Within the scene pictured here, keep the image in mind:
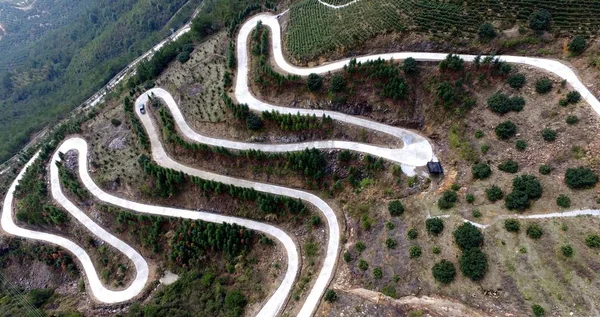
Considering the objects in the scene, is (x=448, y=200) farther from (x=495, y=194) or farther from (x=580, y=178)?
(x=580, y=178)

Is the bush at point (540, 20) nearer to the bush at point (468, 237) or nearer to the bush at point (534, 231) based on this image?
the bush at point (534, 231)

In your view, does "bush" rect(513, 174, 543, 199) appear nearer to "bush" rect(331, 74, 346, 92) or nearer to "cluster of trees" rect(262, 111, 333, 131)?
"cluster of trees" rect(262, 111, 333, 131)

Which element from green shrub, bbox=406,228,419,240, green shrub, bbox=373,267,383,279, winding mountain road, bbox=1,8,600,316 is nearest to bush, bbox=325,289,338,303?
winding mountain road, bbox=1,8,600,316

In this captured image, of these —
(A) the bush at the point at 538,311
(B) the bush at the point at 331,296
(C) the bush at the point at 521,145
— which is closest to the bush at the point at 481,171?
(C) the bush at the point at 521,145

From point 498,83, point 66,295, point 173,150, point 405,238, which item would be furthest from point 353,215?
point 66,295

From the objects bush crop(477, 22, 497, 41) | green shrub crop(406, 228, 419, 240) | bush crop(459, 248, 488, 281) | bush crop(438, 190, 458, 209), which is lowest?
bush crop(459, 248, 488, 281)

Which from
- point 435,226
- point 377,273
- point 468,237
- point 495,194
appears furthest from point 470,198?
point 377,273
